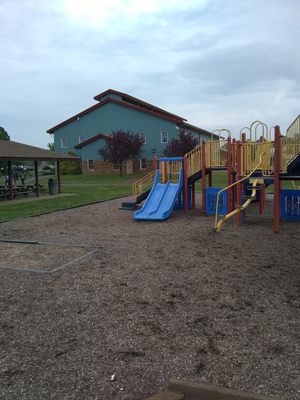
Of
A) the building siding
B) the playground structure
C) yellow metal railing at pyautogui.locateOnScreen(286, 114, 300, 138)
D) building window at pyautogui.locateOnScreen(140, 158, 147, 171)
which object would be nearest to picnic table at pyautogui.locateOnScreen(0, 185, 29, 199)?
the playground structure

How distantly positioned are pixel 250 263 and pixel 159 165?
7.78m

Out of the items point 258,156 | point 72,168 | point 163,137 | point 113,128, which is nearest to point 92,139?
point 113,128

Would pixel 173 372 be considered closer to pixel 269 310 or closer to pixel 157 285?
pixel 269 310

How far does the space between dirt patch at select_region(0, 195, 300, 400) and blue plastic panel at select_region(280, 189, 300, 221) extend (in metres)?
3.53

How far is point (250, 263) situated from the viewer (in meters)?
6.42

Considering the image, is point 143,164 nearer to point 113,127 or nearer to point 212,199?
point 113,127

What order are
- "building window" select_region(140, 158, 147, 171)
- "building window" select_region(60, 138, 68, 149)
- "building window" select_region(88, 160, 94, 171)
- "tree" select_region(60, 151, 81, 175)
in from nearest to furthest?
"building window" select_region(140, 158, 147, 171)
"building window" select_region(88, 160, 94, 171)
"tree" select_region(60, 151, 81, 175)
"building window" select_region(60, 138, 68, 149)

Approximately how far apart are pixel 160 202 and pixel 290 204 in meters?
4.10

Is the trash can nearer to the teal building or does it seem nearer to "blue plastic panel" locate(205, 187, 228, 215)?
"blue plastic panel" locate(205, 187, 228, 215)

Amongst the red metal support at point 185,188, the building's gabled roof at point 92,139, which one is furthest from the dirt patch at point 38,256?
the building's gabled roof at point 92,139

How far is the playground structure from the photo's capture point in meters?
9.36

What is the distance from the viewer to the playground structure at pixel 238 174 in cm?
936

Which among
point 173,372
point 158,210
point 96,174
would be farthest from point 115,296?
point 96,174

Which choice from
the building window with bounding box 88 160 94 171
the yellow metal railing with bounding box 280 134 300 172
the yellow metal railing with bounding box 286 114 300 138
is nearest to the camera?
the yellow metal railing with bounding box 286 114 300 138
